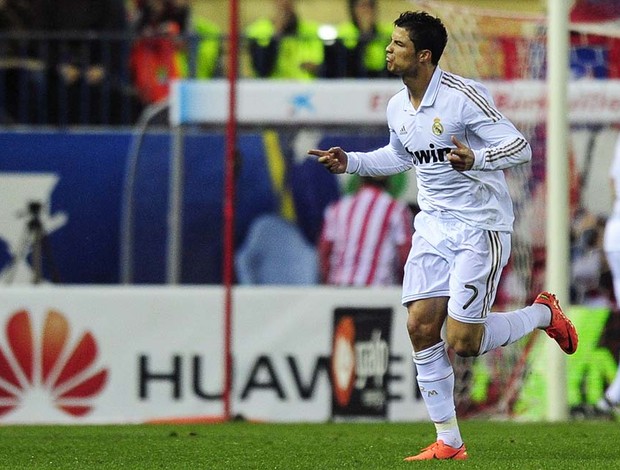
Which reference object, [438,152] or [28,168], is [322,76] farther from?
[438,152]

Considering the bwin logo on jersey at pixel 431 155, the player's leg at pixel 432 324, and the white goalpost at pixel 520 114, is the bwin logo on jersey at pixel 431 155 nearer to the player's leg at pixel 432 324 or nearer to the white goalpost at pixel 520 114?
the player's leg at pixel 432 324

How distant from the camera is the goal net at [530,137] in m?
11.8

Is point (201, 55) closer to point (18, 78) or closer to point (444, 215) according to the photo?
point (18, 78)

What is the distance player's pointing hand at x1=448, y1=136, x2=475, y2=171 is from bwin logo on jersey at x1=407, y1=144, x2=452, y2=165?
439mm

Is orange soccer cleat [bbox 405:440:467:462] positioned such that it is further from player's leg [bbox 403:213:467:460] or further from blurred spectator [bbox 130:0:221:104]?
blurred spectator [bbox 130:0:221:104]

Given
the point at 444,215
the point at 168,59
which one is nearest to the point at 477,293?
the point at 444,215

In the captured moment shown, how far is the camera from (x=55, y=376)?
452 inches

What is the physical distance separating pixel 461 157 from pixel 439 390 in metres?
1.23

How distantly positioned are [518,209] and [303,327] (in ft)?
6.45

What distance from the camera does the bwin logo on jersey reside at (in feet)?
25.0

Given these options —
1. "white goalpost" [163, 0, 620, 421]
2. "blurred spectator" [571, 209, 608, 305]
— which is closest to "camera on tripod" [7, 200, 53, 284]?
"white goalpost" [163, 0, 620, 421]

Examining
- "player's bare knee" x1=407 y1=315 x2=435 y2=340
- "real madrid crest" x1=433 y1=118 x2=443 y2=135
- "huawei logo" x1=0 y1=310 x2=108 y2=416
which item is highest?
"real madrid crest" x1=433 y1=118 x2=443 y2=135

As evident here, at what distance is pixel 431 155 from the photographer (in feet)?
25.1

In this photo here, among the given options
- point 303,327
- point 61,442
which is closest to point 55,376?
point 303,327
